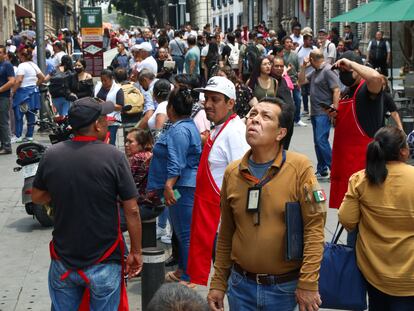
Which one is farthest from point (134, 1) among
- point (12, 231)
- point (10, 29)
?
point (12, 231)

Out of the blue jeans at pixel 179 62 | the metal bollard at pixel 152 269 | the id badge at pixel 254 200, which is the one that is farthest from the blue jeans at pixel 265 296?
the blue jeans at pixel 179 62

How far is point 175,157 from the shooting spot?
6883 millimetres

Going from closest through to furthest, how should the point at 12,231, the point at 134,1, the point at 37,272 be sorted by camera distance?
the point at 37,272
the point at 12,231
the point at 134,1

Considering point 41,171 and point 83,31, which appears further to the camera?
point 83,31

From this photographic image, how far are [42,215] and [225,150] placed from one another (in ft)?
14.5

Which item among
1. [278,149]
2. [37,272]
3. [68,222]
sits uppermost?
[278,149]

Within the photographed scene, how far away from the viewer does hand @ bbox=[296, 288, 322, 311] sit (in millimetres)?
4152

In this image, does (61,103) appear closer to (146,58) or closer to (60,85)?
(60,85)

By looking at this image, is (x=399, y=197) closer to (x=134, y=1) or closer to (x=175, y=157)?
(x=175, y=157)

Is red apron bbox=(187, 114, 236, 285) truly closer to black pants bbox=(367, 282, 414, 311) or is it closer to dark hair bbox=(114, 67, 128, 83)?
black pants bbox=(367, 282, 414, 311)

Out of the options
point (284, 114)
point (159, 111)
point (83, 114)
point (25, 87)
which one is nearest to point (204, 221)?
point (83, 114)

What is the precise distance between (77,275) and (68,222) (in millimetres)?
293

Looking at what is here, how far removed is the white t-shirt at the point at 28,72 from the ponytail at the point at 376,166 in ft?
39.5

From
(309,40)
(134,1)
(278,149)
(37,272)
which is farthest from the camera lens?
(134,1)
